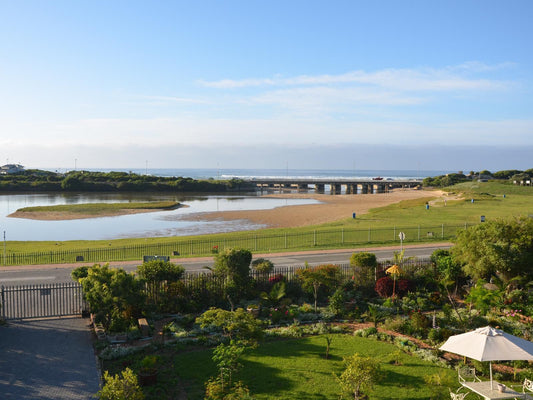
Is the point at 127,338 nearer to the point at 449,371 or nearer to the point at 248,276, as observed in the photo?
the point at 248,276

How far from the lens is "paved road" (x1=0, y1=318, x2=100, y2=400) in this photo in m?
13.4

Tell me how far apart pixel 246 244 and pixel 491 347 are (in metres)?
30.1

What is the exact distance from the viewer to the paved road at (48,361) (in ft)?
43.8

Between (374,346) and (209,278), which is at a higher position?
(209,278)

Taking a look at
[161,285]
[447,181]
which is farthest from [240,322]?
[447,181]

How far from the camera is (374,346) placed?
1706 centimetres

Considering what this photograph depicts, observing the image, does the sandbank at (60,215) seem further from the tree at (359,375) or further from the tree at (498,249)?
the tree at (359,375)

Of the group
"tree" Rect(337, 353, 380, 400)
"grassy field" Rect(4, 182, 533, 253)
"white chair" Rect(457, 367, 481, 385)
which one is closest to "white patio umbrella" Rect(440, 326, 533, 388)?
"white chair" Rect(457, 367, 481, 385)

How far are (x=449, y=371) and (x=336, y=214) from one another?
59.5 m

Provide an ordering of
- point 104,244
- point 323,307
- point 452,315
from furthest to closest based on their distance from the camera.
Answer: point 104,244 → point 323,307 → point 452,315

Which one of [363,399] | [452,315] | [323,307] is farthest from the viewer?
[323,307]

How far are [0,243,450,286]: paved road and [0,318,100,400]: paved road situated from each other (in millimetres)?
9128

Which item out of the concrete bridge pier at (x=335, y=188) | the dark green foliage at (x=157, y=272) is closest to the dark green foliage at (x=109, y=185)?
the concrete bridge pier at (x=335, y=188)

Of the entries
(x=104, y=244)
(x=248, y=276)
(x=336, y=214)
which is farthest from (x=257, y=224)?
(x=248, y=276)
